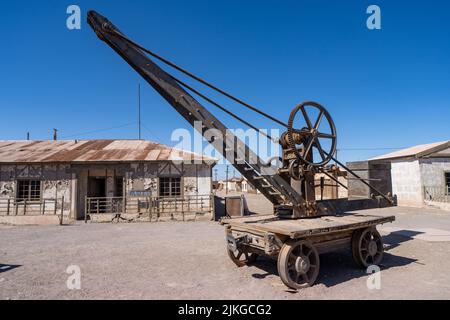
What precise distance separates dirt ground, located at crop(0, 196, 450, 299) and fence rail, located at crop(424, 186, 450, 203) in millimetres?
9825

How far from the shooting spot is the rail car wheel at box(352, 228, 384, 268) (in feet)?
17.9

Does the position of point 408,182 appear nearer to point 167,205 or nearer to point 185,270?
point 167,205

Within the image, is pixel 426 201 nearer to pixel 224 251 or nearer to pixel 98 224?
pixel 224 251

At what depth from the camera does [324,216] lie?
5.98 metres

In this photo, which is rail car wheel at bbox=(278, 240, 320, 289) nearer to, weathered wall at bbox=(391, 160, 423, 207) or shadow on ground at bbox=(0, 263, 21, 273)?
shadow on ground at bbox=(0, 263, 21, 273)

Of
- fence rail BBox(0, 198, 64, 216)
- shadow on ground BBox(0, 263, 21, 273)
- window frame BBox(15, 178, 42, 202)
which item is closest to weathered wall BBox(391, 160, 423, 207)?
shadow on ground BBox(0, 263, 21, 273)

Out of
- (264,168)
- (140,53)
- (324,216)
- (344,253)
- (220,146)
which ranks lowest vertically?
(344,253)

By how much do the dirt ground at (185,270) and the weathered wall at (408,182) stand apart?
998 cm

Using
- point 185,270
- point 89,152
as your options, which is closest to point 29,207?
point 89,152

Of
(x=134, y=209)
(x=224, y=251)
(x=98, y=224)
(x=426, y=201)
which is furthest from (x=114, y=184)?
(x=426, y=201)

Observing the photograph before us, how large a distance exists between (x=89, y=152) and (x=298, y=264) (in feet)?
48.4

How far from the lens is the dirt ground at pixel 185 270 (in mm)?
4355

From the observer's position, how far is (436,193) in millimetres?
17172
